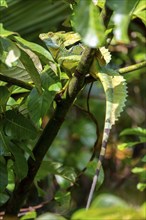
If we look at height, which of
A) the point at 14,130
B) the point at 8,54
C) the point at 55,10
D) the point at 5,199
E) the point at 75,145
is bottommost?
the point at 75,145

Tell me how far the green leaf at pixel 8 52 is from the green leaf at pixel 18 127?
0.53 feet

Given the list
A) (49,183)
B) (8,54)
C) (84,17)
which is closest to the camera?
(84,17)

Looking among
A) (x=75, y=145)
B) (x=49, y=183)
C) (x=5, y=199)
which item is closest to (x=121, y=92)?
(x=5, y=199)

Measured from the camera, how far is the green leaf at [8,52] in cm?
55

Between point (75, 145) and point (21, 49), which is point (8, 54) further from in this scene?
point (75, 145)

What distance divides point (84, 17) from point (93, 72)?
9.9 inches

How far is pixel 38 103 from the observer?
0.69 meters

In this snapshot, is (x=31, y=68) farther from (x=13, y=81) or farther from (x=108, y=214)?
(x=108, y=214)

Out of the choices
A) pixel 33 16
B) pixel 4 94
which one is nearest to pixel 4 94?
pixel 4 94

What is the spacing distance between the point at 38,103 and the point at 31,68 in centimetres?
7

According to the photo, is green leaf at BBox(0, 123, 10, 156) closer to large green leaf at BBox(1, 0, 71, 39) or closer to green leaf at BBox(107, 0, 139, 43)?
green leaf at BBox(107, 0, 139, 43)

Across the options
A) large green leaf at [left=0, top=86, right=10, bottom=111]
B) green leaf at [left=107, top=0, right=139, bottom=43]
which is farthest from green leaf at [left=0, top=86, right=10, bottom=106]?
green leaf at [left=107, top=0, right=139, bottom=43]

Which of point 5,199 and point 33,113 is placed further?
point 5,199

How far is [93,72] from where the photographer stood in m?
0.67
